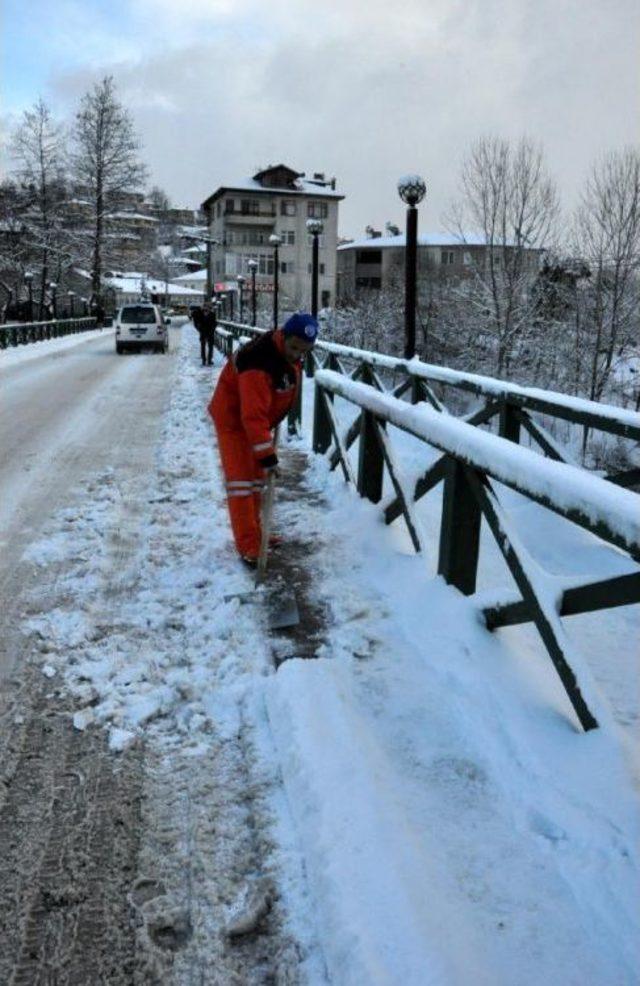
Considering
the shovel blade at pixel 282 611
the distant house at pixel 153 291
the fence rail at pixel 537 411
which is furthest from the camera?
the distant house at pixel 153 291

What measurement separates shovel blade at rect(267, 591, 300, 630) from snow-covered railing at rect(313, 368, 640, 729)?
31.8 inches

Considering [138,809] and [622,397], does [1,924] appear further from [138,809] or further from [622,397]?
[622,397]

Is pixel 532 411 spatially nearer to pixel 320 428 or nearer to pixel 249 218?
pixel 320 428

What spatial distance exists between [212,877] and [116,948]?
0.34 m

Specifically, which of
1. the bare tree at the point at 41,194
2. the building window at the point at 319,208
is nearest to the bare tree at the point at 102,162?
the bare tree at the point at 41,194

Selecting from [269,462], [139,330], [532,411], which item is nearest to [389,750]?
[269,462]

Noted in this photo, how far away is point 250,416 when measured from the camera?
4.56 m

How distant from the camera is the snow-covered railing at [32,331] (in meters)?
27.1

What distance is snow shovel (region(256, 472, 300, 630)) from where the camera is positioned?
4051 mm

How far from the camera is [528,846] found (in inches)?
93.5

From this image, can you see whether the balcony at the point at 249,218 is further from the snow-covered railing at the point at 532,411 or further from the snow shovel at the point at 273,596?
the snow shovel at the point at 273,596

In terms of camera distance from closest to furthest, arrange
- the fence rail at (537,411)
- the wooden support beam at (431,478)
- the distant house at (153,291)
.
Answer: the wooden support beam at (431,478) < the fence rail at (537,411) < the distant house at (153,291)

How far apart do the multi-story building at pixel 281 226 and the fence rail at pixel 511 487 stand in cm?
7319

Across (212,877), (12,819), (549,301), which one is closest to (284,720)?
(212,877)
